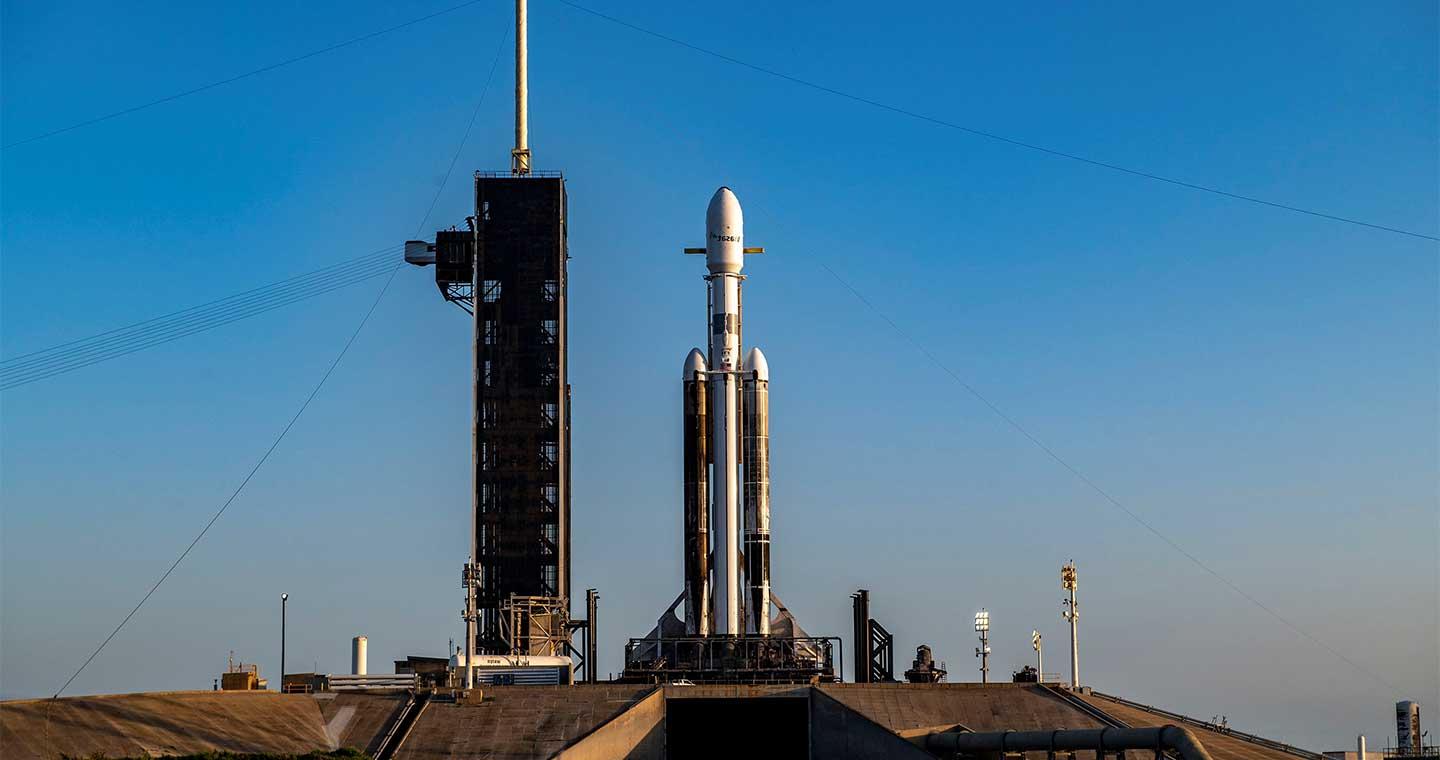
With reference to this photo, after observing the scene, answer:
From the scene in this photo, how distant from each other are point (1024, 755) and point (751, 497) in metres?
21.3

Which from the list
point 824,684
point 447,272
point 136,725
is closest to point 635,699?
point 824,684

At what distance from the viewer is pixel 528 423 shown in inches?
3755

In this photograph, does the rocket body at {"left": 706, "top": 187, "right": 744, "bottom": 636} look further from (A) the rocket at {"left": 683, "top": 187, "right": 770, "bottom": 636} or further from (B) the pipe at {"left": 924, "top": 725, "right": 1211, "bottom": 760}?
(B) the pipe at {"left": 924, "top": 725, "right": 1211, "bottom": 760}

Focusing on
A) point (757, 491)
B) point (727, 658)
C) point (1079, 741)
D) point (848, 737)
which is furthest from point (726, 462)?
point (1079, 741)

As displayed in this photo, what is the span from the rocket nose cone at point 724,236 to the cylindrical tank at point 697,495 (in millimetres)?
4438

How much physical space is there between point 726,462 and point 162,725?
3145cm

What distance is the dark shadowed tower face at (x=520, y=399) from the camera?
94.5 meters

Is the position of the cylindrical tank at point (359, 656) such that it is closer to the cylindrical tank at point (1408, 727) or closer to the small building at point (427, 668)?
the small building at point (427, 668)

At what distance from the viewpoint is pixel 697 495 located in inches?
3435

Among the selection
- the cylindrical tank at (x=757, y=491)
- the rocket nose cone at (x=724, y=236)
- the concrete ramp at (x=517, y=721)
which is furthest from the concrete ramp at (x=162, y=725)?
the rocket nose cone at (x=724, y=236)

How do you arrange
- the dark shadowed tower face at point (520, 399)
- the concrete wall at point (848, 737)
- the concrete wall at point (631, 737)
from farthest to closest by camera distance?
1. the dark shadowed tower face at point (520, 399)
2. the concrete wall at point (848, 737)
3. the concrete wall at point (631, 737)

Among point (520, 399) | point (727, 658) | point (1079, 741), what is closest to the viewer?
point (1079, 741)

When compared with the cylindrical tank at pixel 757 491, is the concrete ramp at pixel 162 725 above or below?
below

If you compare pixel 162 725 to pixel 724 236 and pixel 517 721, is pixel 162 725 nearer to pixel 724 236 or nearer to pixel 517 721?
pixel 517 721
